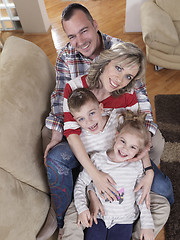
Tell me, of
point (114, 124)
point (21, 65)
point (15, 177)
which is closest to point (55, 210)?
A: point (15, 177)

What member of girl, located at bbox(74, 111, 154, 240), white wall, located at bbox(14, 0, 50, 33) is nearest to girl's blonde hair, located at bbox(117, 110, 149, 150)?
girl, located at bbox(74, 111, 154, 240)

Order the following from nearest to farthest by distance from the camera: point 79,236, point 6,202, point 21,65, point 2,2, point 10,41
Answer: point 6,202
point 79,236
point 21,65
point 10,41
point 2,2

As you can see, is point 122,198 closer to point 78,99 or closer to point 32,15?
point 78,99

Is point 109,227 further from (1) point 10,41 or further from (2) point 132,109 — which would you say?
(1) point 10,41

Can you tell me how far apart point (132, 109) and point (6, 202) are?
0.86 m

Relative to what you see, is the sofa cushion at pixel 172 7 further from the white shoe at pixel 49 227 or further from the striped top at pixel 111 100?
the white shoe at pixel 49 227

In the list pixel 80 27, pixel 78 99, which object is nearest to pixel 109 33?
pixel 80 27

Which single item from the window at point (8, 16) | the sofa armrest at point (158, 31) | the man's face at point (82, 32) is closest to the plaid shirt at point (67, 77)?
the man's face at point (82, 32)

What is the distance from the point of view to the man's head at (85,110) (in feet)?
3.68

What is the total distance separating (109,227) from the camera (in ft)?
3.70

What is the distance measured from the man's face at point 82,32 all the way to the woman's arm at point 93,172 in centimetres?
55

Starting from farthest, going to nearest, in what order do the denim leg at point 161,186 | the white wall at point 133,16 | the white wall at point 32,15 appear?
the white wall at point 32,15, the white wall at point 133,16, the denim leg at point 161,186

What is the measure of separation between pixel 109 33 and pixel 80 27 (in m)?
2.22

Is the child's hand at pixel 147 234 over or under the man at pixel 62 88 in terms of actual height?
under
